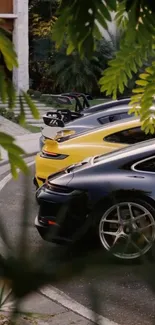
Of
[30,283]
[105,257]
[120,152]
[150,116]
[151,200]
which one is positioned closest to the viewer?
[30,283]

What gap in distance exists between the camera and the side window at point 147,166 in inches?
322

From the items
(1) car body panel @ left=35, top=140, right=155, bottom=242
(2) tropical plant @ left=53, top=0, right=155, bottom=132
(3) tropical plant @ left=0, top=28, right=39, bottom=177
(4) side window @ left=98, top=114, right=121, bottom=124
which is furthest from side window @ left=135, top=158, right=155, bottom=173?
(3) tropical plant @ left=0, top=28, right=39, bottom=177

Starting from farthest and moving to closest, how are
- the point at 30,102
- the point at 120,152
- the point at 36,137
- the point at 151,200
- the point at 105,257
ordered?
the point at 36,137, the point at 120,152, the point at 151,200, the point at 30,102, the point at 105,257

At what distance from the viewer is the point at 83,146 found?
11.0 metres

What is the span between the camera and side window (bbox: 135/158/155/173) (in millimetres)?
8188

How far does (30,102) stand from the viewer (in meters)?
1.21

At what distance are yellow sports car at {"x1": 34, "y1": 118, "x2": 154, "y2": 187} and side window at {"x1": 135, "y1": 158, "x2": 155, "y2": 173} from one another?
2.51 meters

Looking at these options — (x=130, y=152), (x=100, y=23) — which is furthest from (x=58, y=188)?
(x=100, y=23)

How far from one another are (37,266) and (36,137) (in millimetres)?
19297

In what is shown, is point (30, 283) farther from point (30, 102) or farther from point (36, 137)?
point (36, 137)

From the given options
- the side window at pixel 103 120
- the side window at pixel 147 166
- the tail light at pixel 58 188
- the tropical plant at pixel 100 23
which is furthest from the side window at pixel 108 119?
the tropical plant at pixel 100 23

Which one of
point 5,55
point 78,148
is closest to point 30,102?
point 5,55

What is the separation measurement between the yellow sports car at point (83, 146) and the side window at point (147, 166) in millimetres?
2514

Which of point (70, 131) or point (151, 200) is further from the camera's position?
point (70, 131)
